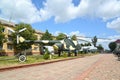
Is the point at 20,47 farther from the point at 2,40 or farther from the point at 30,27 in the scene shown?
the point at 2,40

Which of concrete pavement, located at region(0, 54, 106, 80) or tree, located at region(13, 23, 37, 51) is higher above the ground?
tree, located at region(13, 23, 37, 51)

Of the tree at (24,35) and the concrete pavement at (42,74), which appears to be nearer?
the concrete pavement at (42,74)

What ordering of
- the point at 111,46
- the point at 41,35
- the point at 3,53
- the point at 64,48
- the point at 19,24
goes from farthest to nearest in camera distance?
the point at 111,46
the point at 41,35
the point at 19,24
the point at 3,53
the point at 64,48

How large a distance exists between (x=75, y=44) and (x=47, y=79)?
3874cm

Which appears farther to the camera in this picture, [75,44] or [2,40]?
[2,40]

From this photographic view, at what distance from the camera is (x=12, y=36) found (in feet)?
226

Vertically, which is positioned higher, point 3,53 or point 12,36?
point 12,36

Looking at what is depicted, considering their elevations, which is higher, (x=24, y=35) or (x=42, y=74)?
(x=24, y=35)

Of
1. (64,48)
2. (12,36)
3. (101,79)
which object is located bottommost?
(101,79)

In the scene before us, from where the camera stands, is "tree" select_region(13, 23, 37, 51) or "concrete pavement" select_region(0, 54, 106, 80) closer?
"concrete pavement" select_region(0, 54, 106, 80)

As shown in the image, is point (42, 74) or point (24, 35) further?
point (24, 35)

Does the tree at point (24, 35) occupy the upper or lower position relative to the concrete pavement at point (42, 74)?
upper

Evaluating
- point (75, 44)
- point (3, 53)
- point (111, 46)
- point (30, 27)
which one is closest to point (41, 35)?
point (30, 27)

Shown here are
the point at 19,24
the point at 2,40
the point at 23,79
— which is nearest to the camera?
the point at 23,79
